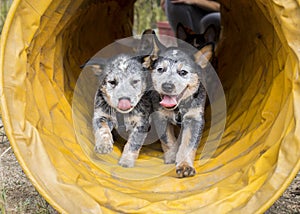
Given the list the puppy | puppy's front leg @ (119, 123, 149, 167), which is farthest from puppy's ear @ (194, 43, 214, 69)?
puppy's front leg @ (119, 123, 149, 167)

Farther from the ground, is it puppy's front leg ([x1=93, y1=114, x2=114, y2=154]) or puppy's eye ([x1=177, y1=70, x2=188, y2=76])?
puppy's eye ([x1=177, y1=70, x2=188, y2=76])

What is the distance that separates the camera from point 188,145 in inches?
159

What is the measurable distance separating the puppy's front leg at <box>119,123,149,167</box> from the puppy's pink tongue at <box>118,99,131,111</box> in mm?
313

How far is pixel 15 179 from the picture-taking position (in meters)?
4.71

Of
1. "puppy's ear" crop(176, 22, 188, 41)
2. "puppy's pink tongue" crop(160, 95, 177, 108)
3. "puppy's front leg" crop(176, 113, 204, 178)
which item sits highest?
"puppy's pink tongue" crop(160, 95, 177, 108)

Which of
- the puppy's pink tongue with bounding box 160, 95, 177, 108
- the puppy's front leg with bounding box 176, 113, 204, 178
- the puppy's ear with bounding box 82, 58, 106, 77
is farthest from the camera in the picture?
the puppy's ear with bounding box 82, 58, 106, 77

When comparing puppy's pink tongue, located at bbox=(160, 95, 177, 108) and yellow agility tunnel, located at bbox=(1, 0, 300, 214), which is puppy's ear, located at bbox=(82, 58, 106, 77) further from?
puppy's pink tongue, located at bbox=(160, 95, 177, 108)

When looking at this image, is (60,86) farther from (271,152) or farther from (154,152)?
(271,152)

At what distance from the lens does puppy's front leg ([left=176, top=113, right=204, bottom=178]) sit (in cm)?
375

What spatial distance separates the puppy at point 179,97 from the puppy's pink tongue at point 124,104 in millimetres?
267

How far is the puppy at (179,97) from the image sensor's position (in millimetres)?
3982

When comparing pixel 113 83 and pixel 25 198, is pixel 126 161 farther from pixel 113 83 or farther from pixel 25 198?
pixel 25 198

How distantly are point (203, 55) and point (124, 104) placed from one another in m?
0.83

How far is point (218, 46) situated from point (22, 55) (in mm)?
3404
